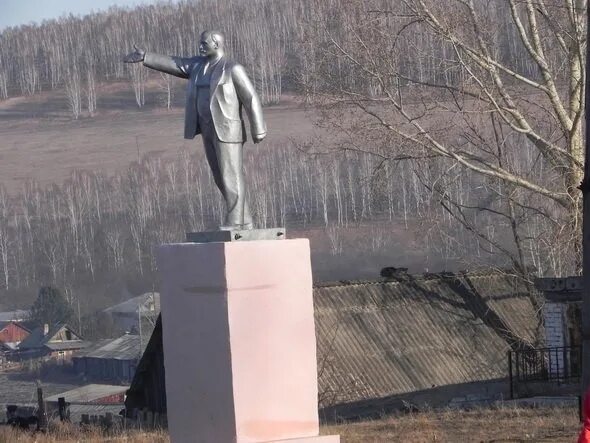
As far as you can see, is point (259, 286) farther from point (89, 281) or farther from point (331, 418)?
point (89, 281)

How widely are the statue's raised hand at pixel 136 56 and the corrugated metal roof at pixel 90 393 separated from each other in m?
35.6

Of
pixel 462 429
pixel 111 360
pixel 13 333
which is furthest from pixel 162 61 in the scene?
pixel 13 333

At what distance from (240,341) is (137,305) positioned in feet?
161

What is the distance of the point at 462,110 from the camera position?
2220cm

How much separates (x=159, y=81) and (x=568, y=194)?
6749 cm

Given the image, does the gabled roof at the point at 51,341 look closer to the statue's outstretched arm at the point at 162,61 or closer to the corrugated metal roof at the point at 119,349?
the corrugated metal roof at the point at 119,349

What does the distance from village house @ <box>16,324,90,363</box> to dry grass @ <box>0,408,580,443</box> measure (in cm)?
4458

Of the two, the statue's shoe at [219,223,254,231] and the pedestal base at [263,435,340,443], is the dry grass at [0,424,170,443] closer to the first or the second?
the pedestal base at [263,435,340,443]

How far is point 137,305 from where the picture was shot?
56.1 m

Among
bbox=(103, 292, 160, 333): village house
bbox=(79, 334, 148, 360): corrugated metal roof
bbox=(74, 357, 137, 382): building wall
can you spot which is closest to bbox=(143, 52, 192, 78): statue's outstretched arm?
bbox=(79, 334, 148, 360): corrugated metal roof

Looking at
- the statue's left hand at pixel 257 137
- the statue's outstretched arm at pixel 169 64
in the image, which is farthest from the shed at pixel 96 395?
the statue's left hand at pixel 257 137

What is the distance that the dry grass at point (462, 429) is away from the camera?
1120 cm

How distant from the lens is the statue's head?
318 inches

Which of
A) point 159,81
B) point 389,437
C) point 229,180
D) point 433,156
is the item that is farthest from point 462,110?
point 159,81
